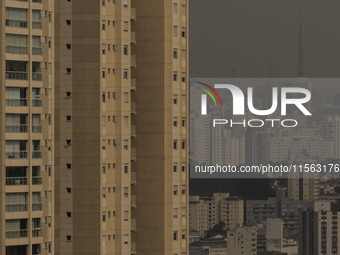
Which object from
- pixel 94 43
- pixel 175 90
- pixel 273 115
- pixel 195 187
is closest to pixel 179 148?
pixel 175 90

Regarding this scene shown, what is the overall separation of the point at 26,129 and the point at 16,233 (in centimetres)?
173

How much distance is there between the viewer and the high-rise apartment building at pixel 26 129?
1870cm

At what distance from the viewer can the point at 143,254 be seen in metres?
27.9

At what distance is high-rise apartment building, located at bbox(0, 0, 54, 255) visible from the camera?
61.4ft

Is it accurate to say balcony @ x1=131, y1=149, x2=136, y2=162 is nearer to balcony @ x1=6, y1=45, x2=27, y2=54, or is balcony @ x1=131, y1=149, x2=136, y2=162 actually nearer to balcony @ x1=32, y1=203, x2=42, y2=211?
balcony @ x1=32, y1=203, x2=42, y2=211

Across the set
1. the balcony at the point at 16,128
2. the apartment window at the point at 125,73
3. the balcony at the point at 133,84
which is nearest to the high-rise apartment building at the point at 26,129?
the balcony at the point at 16,128

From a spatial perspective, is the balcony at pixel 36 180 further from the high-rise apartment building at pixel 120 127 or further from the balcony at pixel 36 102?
the high-rise apartment building at pixel 120 127

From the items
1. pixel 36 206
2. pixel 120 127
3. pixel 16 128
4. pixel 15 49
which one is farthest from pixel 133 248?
pixel 15 49

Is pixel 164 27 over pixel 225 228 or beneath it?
over

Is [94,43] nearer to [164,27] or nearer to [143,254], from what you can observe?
[164,27]

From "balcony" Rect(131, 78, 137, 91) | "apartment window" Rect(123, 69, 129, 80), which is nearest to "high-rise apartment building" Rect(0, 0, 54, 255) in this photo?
"apartment window" Rect(123, 69, 129, 80)

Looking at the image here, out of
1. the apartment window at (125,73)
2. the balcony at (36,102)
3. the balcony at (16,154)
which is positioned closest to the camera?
the balcony at (16,154)

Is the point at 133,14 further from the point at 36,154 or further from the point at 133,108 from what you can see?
the point at 36,154

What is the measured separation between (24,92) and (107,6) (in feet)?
27.6
